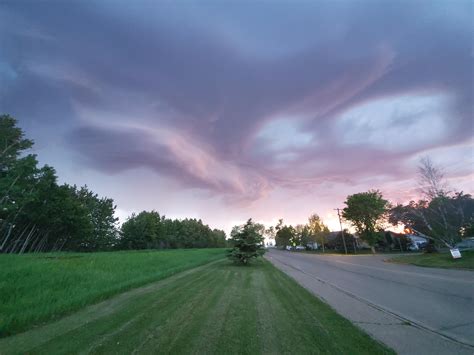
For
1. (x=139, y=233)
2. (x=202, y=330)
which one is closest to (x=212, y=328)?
(x=202, y=330)

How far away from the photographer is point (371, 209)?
4819cm

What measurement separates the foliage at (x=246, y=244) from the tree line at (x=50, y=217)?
34400 mm

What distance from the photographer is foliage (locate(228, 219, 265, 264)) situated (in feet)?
76.0

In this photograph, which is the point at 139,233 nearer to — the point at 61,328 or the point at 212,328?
the point at 61,328

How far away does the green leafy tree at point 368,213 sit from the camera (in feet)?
158

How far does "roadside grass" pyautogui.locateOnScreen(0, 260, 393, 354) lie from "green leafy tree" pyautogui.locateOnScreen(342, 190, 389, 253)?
46.7 m

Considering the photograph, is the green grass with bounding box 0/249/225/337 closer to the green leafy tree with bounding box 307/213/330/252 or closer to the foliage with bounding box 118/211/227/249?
the green leafy tree with bounding box 307/213/330/252

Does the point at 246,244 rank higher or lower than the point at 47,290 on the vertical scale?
higher

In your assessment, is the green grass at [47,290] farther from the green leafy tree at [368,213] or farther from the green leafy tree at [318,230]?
the green leafy tree at [318,230]

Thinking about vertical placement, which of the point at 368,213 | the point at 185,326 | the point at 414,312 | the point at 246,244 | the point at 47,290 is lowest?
the point at 414,312

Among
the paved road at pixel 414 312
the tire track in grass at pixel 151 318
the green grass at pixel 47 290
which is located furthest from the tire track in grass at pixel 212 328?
the green grass at pixel 47 290

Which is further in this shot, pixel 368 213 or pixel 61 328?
pixel 368 213

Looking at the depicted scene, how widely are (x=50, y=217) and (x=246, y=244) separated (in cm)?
4592

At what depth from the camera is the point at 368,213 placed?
159 ft
